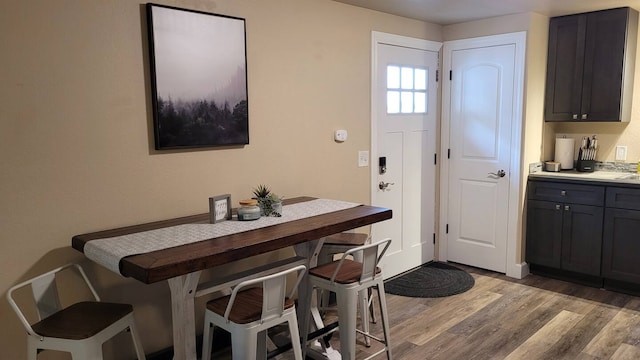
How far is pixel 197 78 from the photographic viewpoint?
267 centimetres

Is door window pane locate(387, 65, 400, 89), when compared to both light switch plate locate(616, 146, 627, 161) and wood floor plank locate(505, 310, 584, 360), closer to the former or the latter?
light switch plate locate(616, 146, 627, 161)

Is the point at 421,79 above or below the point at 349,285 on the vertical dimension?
above

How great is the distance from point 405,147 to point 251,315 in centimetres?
248

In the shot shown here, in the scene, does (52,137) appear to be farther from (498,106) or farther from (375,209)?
(498,106)

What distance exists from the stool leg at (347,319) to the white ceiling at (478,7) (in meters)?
Answer: 2.14

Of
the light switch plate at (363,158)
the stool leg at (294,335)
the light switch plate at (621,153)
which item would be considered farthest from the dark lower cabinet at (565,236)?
the stool leg at (294,335)

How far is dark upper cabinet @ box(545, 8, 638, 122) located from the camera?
3.78 m

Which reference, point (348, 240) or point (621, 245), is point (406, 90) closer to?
point (348, 240)

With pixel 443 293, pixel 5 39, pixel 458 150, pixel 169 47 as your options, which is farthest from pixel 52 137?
pixel 458 150

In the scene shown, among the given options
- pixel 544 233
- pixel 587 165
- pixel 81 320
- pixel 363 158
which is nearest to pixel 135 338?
pixel 81 320

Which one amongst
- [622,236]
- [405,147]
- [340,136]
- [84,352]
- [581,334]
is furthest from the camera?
[405,147]

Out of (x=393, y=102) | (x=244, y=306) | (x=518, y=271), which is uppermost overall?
(x=393, y=102)

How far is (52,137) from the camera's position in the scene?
2.24 metres

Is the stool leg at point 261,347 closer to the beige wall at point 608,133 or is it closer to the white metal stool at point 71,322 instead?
the white metal stool at point 71,322
